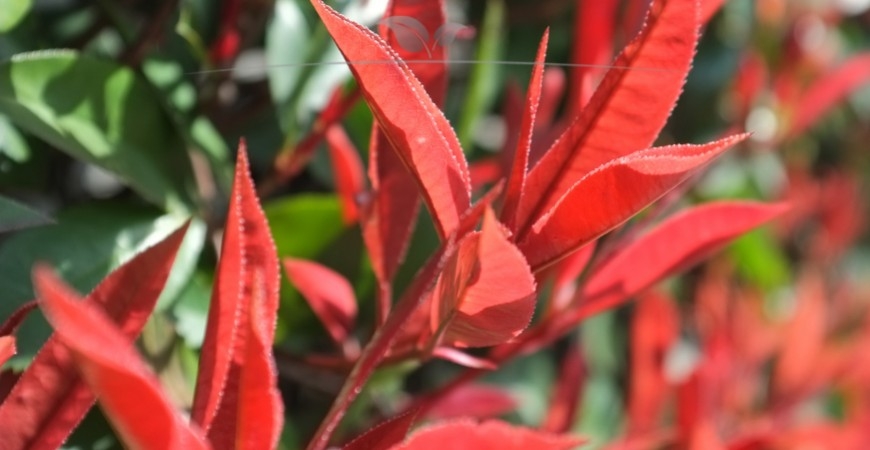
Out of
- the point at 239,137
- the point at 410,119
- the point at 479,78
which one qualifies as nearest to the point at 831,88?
the point at 479,78

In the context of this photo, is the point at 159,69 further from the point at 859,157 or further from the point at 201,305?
the point at 859,157

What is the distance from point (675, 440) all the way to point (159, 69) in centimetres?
45

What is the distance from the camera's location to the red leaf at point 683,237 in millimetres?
442

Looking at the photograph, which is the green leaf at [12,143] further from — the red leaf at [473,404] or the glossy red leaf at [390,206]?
the red leaf at [473,404]

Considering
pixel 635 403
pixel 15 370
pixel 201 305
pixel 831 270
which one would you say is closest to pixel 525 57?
pixel 635 403

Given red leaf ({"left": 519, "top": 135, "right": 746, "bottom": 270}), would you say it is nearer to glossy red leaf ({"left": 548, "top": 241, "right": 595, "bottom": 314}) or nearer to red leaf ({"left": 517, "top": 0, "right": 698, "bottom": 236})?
red leaf ({"left": 517, "top": 0, "right": 698, "bottom": 236})

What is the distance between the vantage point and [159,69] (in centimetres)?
49

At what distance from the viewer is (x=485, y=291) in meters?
0.31

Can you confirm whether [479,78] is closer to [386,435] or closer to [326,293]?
[326,293]

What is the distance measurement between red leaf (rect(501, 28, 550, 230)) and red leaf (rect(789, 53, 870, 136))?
61 centimetres

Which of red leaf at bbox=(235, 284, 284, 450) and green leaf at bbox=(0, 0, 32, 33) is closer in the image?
red leaf at bbox=(235, 284, 284, 450)

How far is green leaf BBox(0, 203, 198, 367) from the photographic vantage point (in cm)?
39

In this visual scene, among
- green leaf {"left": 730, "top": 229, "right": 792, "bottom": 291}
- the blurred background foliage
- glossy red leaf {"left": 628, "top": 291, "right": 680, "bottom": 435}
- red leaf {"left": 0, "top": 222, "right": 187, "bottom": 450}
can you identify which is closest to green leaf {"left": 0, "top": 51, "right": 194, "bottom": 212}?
the blurred background foliage

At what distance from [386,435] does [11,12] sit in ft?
0.84
